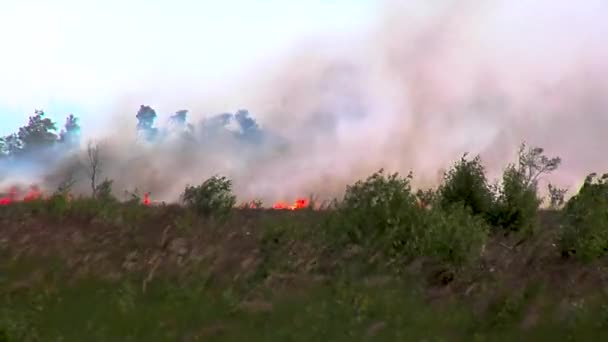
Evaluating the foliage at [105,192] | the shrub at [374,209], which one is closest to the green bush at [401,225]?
the shrub at [374,209]

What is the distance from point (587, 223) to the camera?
15625 mm

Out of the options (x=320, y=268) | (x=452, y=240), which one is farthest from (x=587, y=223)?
(x=320, y=268)

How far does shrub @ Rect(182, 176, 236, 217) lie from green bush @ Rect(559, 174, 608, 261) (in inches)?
403

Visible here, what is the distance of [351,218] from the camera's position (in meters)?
17.8

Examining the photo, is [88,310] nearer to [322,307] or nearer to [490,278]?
[322,307]

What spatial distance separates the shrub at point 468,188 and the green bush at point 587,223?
4211 millimetres

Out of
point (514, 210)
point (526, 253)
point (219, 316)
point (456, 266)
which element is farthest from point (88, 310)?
point (514, 210)

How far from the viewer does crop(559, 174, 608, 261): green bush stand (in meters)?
15.1

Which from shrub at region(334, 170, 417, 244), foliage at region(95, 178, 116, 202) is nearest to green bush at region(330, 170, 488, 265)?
shrub at region(334, 170, 417, 244)

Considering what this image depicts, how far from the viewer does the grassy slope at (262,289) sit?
1257cm

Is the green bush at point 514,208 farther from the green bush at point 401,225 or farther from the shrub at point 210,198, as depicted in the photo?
the shrub at point 210,198

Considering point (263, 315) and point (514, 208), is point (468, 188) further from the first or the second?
point (263, 315)

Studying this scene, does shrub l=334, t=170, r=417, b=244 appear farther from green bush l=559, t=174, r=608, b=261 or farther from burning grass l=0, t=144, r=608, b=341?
green bush l=559, t=174, r=608, b=261

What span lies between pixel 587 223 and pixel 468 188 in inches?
226
